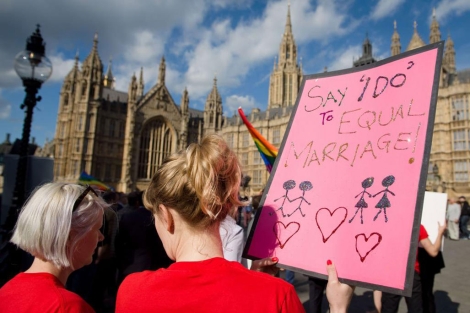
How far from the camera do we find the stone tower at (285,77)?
49.7 metres

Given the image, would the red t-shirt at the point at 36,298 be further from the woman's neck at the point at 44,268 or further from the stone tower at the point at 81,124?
the stone tower at the point at 81,124

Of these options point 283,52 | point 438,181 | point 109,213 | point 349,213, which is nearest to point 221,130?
point 283,52

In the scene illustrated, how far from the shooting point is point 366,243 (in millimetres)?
1552

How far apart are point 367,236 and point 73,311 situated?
1.47m

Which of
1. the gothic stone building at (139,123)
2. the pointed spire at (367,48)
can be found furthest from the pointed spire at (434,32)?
the pointed spire at (367,48)

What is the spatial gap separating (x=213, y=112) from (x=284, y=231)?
157 ft

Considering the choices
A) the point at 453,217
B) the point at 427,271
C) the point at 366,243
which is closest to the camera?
the point at 366,243

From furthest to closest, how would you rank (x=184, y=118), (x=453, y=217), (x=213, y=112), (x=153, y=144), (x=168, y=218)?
(x=213, y=112), (x=184, y=118), (x=153, y=144), (x=453, y=217), (x=168, y=218)

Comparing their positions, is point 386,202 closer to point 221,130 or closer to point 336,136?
point 336,136

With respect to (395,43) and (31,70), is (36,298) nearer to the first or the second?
(31,70)

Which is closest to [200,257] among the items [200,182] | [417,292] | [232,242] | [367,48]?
[200,182]

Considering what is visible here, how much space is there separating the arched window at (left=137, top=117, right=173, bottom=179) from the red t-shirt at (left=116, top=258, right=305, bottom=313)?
43161mm

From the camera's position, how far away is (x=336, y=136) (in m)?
1.98

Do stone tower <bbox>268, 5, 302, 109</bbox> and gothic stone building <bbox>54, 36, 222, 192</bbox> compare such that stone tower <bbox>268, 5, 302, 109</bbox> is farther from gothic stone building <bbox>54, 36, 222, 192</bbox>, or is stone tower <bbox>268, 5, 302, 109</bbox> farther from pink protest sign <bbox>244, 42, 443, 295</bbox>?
pink protest sign <bbox>244, 42, 443, 295</bbox>
